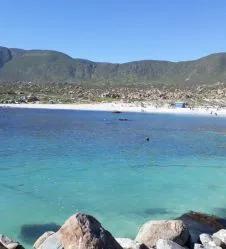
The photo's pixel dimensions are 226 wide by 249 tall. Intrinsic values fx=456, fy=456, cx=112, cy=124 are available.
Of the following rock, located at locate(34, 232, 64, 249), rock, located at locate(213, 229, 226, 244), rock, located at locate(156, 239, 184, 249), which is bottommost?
rock, located at locate(213, 229, 226, 244)

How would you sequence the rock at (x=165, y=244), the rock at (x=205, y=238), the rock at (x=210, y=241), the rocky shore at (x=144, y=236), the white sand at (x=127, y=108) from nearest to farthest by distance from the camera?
the rocky shore at (x=144, y=236)
the rock at (x=165, y=244)
the rock at (x=210, y=241)
the rock at (x=205, y=238)
the white sand at (x=127, y=108)

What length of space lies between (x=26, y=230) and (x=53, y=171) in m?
15.3

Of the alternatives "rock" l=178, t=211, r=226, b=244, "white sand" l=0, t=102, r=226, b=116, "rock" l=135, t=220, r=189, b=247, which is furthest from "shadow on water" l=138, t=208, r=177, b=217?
"white sand" l=0, t=102, r=226, b=116

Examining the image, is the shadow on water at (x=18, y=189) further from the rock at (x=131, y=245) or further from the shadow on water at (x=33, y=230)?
the rock at (x=131, y=245)

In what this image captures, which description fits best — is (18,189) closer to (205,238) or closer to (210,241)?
(205,238)

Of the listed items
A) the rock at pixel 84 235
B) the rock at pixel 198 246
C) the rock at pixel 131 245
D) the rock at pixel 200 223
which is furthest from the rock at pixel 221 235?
the rock at pixel 84 235

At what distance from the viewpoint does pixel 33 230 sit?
20031 millimetres

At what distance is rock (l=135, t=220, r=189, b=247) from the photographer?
16438mm

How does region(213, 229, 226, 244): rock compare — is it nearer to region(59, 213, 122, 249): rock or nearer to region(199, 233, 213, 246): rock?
region(199, 233, 213, 246): rock

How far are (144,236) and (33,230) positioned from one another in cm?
568

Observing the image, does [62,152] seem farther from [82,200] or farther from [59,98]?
[59,98]

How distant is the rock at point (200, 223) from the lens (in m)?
18.6

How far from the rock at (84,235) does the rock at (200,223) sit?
5.40 meters

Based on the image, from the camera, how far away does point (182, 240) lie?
1658 cm
